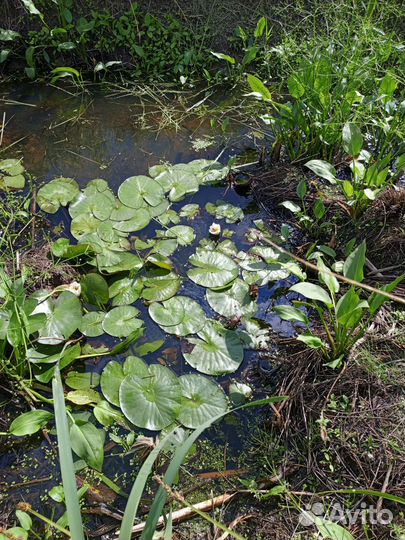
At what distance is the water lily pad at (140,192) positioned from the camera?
2504 mm

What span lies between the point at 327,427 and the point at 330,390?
0.13 m

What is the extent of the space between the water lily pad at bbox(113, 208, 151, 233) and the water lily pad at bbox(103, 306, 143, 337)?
1.63 ft

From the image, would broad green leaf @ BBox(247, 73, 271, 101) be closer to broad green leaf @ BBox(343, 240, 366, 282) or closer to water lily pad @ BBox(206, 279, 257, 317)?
water lily pad @ BBox(206, 279, 257, 317)

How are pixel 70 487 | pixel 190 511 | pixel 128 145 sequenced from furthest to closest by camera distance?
pixel 128 145 → pixel 190 511 → pixel 70 487

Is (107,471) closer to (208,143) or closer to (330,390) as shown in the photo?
(330,390)

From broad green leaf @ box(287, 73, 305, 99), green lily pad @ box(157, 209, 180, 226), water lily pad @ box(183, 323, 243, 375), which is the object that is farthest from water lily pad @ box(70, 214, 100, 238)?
broad green leaf @ box(287, 73, 305, 99)

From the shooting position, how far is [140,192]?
2.54 metres

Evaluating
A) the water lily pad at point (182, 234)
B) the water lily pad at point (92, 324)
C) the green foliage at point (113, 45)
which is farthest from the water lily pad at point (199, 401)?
the green foliage at point (113, 45)

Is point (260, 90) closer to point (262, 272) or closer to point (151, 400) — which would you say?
point (262, 272)

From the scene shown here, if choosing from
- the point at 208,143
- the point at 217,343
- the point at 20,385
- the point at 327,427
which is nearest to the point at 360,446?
the point at 327,427

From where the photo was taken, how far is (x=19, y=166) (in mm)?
2729

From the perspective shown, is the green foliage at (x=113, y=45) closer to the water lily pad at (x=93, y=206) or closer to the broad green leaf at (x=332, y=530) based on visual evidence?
the water lily pad at (x=93, y=206)

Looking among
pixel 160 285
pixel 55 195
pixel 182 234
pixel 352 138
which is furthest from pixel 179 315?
pixel 352 138

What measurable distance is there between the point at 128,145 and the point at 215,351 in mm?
1575
